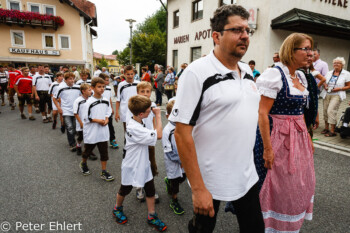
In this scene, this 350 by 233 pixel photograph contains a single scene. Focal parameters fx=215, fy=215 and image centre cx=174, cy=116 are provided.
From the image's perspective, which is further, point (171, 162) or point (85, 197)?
point (85, 197)

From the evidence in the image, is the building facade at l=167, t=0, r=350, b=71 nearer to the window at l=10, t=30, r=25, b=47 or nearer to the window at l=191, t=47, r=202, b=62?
the window at l=191, t=47, r=202, b=62

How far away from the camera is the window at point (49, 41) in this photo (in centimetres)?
2539

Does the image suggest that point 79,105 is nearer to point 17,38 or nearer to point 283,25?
point 283,25

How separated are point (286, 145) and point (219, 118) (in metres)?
1.15

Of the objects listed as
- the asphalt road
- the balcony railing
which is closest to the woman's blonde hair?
the asphalt road

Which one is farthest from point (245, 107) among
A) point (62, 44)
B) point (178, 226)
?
point (62, 44)

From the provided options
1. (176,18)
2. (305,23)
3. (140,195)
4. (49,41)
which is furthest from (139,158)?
(49,41)

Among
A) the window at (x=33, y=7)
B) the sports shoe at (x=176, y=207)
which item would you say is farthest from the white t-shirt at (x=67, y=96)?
the window at (x=33, y=7)

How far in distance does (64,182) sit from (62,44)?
88.7 ft

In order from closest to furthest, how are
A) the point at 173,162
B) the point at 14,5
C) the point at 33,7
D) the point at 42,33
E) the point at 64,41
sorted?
the point at 173,162, the point at 14,5, the point at 33,7, the point at 42,33, the point at 64,41

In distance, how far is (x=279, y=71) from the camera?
218 cm

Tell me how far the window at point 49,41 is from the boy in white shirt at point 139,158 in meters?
28.3

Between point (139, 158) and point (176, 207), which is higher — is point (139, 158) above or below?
above

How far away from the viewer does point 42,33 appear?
82.4 ft
